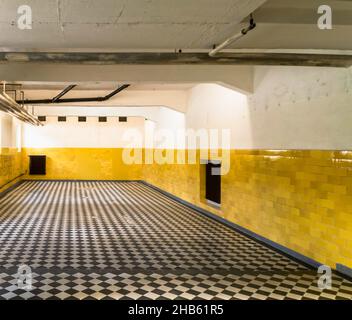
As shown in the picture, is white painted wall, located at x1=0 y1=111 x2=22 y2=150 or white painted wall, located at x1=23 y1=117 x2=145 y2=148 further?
white painted wall, located at x1=23 y1=117 x2=145 y2=148

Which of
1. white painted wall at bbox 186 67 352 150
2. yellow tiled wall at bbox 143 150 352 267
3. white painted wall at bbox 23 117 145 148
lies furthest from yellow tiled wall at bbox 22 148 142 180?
yellow tiled wall at bbox 143 150 352 267

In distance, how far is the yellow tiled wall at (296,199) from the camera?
17.8ft

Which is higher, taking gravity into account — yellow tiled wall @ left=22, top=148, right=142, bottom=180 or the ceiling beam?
the ceiling beam

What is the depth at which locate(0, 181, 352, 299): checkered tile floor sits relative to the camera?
15.9ft

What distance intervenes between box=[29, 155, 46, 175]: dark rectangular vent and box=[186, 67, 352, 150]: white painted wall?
12678 millimetres

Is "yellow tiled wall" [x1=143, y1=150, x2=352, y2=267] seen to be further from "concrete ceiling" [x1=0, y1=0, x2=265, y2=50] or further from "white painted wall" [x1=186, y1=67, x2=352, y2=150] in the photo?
"concrete ceiling" [x1=0, y1=0, x2=265, y2=50]

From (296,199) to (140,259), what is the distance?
8.51 ft

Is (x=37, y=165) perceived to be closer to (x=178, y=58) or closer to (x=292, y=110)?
(x=292, y=110)

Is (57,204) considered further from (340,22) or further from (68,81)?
(340,22)

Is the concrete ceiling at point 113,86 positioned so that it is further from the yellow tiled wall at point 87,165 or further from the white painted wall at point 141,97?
the yellow tiled wall at point 87,165

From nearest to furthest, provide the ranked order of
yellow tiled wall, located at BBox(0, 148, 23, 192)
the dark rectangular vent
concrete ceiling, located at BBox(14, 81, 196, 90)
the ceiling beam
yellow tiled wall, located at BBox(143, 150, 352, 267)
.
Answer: the ceiling beam
yellow tiled wall, located at BBox(143, 150, 352, 267)
concrete ceiling, located at BBox(14, 81, 196, 90)
yellow tiled wall, located at BBox(0, 148, 23, 192)
the dark rectangular vent

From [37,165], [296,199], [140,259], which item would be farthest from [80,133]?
[296,199]

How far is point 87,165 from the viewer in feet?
67.4
